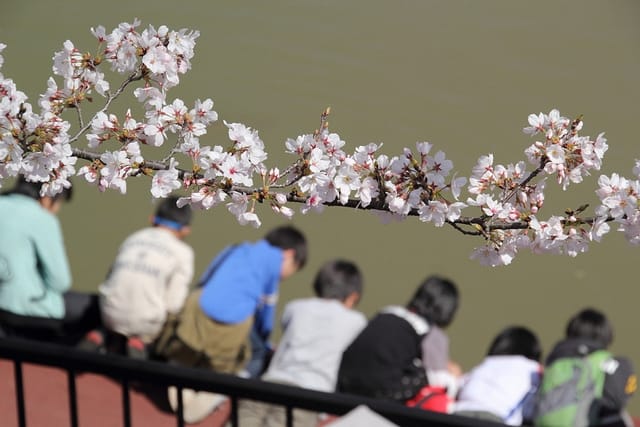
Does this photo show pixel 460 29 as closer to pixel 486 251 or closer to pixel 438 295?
pixel 438 295

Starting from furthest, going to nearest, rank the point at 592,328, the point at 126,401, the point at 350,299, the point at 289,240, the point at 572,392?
the point at 289,240, the point at 350,299, the point at 592,328, the point at 572,392, the point at 126,401

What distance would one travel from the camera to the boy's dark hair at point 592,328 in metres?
4.15

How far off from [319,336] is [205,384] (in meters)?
1.94

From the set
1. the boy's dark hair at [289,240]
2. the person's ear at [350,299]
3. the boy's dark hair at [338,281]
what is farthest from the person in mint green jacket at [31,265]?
the person's ear at [350,299]

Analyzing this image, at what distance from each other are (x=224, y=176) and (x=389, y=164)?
0.80ft

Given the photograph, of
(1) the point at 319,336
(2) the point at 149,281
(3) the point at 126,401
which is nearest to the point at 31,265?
(2) the point at 149,281

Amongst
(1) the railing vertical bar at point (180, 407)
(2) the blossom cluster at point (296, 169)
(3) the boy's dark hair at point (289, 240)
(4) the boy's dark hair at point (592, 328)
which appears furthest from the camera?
(3) the boy's dark hair at point (289, 240)

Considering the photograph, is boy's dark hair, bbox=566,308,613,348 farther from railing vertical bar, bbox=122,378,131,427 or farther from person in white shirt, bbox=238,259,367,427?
railing vertical bar, bbox=122,378,131,427

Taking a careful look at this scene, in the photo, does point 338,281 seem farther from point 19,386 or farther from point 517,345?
point 19,386

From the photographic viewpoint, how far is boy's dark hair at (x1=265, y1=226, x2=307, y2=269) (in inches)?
179

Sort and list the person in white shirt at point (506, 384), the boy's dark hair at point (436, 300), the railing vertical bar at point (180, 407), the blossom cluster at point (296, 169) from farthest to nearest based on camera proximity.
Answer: the boy's dark hair at point (436, 300), the person in white shirt at point (506, 384), the railing vertical bar at point (180, 407), the blossom cluster at point (296, 169)

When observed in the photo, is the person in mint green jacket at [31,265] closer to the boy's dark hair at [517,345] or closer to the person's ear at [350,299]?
the person's ear at [350,299]

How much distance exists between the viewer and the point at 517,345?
4203 millimetres

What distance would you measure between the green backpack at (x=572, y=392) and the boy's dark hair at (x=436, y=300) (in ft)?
1.81
